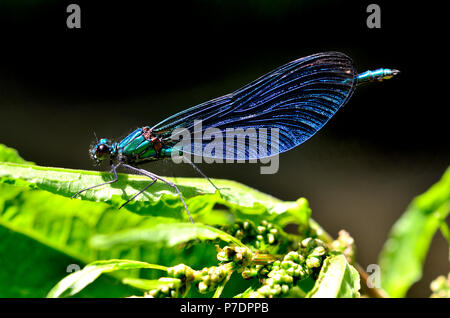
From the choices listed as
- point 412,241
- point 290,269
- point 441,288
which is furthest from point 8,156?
point 412,241

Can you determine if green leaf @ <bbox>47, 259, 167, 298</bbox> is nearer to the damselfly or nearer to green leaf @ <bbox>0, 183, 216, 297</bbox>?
green leaf @ <bbox>0, 183, 216, 297</bbox>

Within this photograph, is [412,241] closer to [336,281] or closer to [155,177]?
[336,281]

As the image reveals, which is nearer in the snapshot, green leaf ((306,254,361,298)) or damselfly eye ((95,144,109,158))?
green leaf ((306,254,361,298))

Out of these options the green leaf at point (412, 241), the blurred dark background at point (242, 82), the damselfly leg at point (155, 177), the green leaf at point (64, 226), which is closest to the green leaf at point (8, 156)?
the green leaf at point (64, 226)

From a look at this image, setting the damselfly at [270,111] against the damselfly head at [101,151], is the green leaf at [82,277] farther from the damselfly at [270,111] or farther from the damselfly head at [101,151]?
the damselfly head at [101,151]

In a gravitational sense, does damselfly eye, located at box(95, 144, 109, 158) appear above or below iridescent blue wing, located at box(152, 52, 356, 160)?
below

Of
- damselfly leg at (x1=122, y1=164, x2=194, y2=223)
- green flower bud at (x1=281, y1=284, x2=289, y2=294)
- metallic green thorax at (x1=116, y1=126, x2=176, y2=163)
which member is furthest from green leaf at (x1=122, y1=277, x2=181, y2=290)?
metallic green thorax at (x1=116, y1=126, x2=176, y2=163)

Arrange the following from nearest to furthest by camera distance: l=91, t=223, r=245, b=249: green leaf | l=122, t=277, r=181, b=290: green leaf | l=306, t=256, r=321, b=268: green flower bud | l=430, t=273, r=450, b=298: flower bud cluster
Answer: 1. l=91, t=223, r=245, b=249: green leaf
2. l=122, t=277, r=181, b=290: green leaf
3. l=306, t=256, r=321, b=268: green flower bud
4. l=430, t=273, r=450, b=298: flower bud cluster
